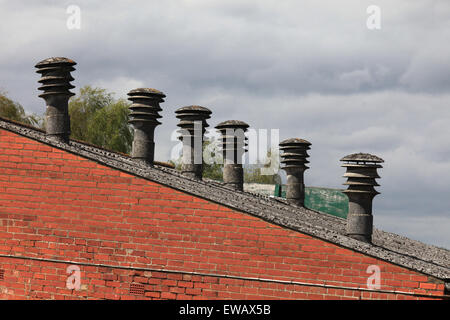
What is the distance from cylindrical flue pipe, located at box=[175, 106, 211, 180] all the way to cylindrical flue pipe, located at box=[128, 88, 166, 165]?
1.46m

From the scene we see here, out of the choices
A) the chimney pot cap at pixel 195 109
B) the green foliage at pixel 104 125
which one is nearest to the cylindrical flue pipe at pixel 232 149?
the chimney pot cap at pixel 195 109

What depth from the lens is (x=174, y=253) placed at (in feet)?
33.6

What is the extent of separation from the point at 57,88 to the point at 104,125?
84.3ft

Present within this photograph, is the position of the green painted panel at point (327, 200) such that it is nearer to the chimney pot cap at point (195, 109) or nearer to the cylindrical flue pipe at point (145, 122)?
the chimney pot cap at point (195, 109)

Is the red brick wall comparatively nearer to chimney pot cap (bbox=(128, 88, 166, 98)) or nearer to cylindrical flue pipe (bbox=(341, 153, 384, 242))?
cylindrical flue pipe (bbox=(341, 153, 384, 242))

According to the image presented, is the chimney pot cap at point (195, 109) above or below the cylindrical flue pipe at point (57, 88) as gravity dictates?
above

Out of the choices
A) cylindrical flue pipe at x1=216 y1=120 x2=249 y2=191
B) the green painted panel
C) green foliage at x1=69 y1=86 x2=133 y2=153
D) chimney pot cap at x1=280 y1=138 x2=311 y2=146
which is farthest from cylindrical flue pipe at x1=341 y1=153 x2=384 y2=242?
green foliage at x1=69 y1=86 x2=133 y2=153

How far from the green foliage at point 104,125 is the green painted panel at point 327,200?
438 inches

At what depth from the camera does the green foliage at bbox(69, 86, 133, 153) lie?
126 ft

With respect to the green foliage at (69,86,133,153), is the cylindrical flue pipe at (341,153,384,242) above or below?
below

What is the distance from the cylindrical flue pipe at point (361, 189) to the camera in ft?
40.3
